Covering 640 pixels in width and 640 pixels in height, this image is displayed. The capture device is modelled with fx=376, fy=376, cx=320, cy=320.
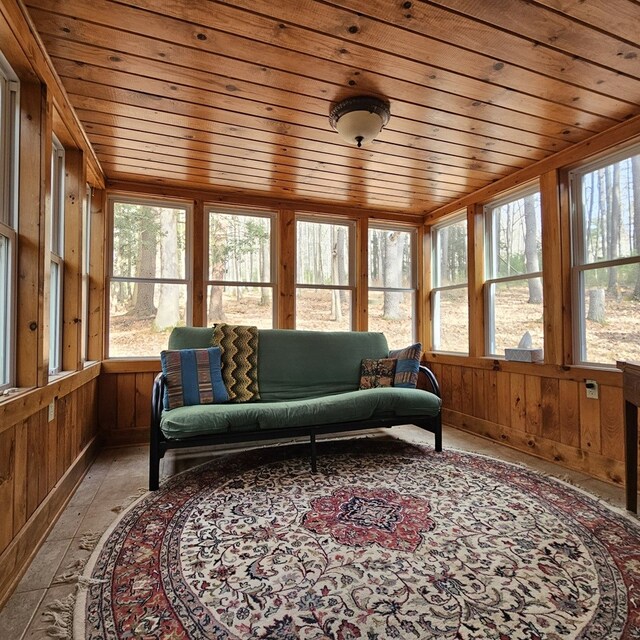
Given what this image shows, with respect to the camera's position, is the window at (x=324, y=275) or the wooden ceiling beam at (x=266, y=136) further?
the window at (x=324, y=275)

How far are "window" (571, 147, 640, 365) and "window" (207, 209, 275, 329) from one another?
2528mm

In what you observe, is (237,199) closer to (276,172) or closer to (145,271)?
(276,172)

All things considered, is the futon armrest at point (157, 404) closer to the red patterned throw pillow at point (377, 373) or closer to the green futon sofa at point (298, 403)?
the green futon sofa at point (298, 403)

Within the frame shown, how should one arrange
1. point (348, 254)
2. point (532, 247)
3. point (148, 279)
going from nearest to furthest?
1. point (532, 247)
2. point (148, 279)
3. point (348, 254)

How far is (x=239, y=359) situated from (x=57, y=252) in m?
1.38

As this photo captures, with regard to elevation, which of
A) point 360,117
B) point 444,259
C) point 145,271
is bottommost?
point 145,271

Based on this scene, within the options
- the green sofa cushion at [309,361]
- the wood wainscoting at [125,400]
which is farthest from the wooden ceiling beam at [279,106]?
the wood wainscoting at [125,400]

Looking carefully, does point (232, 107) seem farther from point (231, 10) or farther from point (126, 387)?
point (126, 387)

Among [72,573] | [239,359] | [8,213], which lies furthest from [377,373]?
[8,213]

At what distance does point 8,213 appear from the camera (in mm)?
1655

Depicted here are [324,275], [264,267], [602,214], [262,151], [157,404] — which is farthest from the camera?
[324,275]

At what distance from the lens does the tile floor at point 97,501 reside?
125 cm

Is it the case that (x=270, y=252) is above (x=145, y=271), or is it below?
above

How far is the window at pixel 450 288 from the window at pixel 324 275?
96cm
